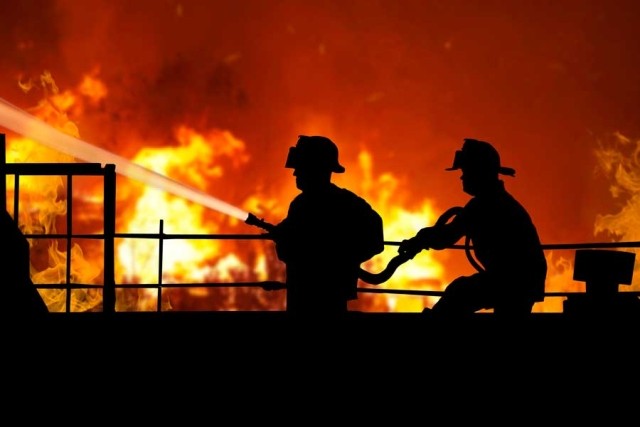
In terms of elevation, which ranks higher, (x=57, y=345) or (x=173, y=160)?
(x=173, y=160)

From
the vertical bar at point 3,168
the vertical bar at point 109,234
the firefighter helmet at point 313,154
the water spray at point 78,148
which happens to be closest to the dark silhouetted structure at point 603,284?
the firefighter helmet at point 313,154

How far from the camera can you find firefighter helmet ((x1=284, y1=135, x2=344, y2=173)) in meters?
5.51

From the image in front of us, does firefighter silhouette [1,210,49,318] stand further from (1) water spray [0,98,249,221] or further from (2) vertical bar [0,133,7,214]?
(2) vertical bar [0,133,7,214]

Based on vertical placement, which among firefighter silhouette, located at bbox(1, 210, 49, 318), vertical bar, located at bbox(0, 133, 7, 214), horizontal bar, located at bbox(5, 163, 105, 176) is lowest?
firefighter silhouette, located at bbox(1, 210, 49, 318)

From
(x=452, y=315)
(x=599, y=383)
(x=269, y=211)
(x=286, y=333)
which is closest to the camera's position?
(x=599, y=383)

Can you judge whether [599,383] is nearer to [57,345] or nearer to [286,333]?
[286,333]

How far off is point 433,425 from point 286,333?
6.85ft

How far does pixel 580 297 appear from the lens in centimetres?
698

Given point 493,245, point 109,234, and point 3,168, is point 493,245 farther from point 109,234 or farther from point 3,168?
point 109,234

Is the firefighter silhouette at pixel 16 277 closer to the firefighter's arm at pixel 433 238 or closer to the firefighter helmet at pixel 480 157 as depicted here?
the firefighter's arm at pixel 433 238

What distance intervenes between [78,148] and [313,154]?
192cm

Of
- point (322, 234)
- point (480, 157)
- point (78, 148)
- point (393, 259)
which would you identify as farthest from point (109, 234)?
point (480, 157)

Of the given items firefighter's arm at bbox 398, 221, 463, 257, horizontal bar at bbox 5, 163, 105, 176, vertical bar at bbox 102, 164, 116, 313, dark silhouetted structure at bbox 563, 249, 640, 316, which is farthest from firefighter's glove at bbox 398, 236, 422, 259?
horizontal bar at bbox 5, 163, 105, 176

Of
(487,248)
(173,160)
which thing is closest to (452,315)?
(487,248)
